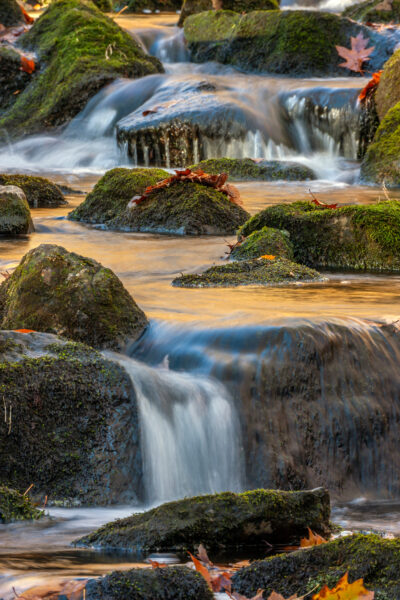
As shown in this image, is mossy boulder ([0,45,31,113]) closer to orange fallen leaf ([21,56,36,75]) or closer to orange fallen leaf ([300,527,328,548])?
orange fallen leaf ([21,56,36,75])

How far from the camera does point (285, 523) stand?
3578 millimetres

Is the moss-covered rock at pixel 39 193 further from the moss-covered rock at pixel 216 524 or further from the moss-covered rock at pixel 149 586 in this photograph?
the moss-covered rock at pixel 149 586

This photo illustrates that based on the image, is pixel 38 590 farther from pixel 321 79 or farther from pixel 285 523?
pixel 321 79

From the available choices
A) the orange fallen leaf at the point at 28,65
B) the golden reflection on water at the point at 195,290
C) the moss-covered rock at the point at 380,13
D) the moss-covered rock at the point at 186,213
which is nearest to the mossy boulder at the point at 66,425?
the golden reflection on water at the point at 195,290

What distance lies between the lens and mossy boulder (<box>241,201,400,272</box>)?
7.67 metres

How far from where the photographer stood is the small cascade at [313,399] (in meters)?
4.73

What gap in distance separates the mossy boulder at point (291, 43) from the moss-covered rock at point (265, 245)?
36.5 feet

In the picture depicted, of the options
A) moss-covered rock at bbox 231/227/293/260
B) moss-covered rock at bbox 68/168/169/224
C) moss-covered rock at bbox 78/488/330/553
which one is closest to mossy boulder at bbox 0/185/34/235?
moss-covered rock at bbox 68/168/169/224

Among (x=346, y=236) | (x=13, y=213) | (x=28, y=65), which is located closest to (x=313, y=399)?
(x=346, y=236)

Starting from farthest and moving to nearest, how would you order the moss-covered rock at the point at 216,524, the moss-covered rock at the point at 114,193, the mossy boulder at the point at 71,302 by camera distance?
the moss-covered rock at the point at 114,193
the mossy boulder at the point at 71,302
the moss-covered rock at the point at 216,524

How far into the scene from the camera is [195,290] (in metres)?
6.59

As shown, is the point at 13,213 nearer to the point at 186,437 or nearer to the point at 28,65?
the point at 186,437

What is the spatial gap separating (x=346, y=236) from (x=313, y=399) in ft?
10.4

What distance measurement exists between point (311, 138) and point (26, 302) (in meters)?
10.4
